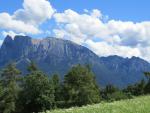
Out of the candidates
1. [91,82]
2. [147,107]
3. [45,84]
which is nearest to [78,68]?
[91,82]

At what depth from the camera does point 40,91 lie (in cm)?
14738

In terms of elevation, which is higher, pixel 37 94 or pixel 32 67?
pixel 32 67

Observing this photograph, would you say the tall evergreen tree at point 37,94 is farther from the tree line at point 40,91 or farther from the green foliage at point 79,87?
the green foliage at point 79,87

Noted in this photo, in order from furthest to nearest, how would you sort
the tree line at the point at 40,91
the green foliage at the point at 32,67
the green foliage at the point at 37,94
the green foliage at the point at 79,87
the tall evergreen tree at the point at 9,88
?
the green foliage at the point at 32,67, the green foliage at the point at 79,87, the tall evergreen tree at the point at 9,88, the tree line at the point at 40,91, the green foliage at the point at 37,94

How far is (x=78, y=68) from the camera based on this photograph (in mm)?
165875

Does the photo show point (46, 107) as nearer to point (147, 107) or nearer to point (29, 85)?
point (29, 85)

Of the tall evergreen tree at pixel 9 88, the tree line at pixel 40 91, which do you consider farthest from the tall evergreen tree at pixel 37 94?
the tall evergreen tree at pixel 9 88

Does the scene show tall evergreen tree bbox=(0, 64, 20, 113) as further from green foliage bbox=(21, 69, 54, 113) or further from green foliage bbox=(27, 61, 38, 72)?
green foliage bbox=(27, 61, 38, 72)

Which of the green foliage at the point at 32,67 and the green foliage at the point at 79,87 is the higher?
the green foliage at the point at 32,67

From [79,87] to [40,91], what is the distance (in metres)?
19.5

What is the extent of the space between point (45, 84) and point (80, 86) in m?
15.7

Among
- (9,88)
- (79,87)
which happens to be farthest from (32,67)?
(9,88)

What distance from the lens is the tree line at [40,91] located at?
147 metres

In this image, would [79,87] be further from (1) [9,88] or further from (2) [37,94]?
(1) [9,88]
